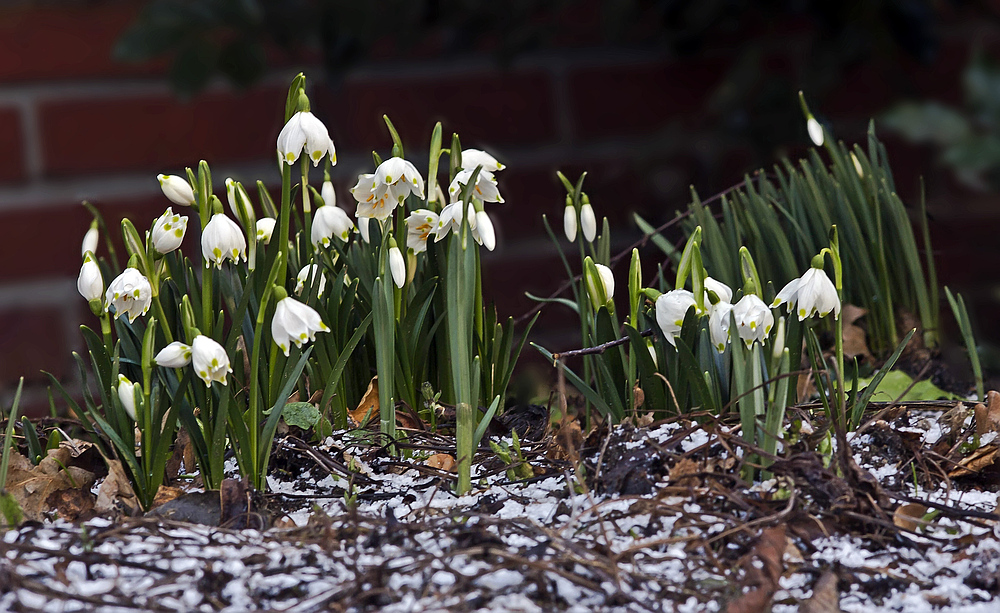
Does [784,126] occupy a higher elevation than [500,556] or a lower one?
higher

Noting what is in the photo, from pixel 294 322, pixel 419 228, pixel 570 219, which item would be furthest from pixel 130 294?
pixel 570 219

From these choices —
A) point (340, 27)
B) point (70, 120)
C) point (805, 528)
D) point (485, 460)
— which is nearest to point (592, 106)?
point (340, 27)

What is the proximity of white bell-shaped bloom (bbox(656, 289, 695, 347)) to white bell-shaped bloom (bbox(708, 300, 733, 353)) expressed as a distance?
0.02m

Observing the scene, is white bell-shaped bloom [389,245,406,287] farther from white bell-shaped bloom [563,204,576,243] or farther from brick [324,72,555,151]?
brick [324,72,555,151]

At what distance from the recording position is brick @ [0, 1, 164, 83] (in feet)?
5.96

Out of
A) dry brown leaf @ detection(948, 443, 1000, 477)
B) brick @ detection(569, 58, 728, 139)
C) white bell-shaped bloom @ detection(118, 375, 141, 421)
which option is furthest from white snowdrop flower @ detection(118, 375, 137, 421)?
brick @ detection(569, 58, 728, 139)

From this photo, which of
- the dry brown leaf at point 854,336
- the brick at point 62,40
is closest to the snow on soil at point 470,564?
the dry brown leaf at point 854,336

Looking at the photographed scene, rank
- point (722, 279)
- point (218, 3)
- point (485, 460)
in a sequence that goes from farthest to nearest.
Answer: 1. point (218, 3)
2. point (722, 279)
3. point (485, 460)

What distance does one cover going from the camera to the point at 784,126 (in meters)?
1.93

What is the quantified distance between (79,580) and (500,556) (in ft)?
0.98

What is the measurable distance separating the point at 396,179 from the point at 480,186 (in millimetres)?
103

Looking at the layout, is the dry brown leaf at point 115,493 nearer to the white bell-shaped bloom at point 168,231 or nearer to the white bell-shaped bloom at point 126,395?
the white bell-shaped bloom at point 126,395

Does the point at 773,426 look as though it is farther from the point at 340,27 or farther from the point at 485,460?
the point at 340,27

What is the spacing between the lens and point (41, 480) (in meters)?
0.79
